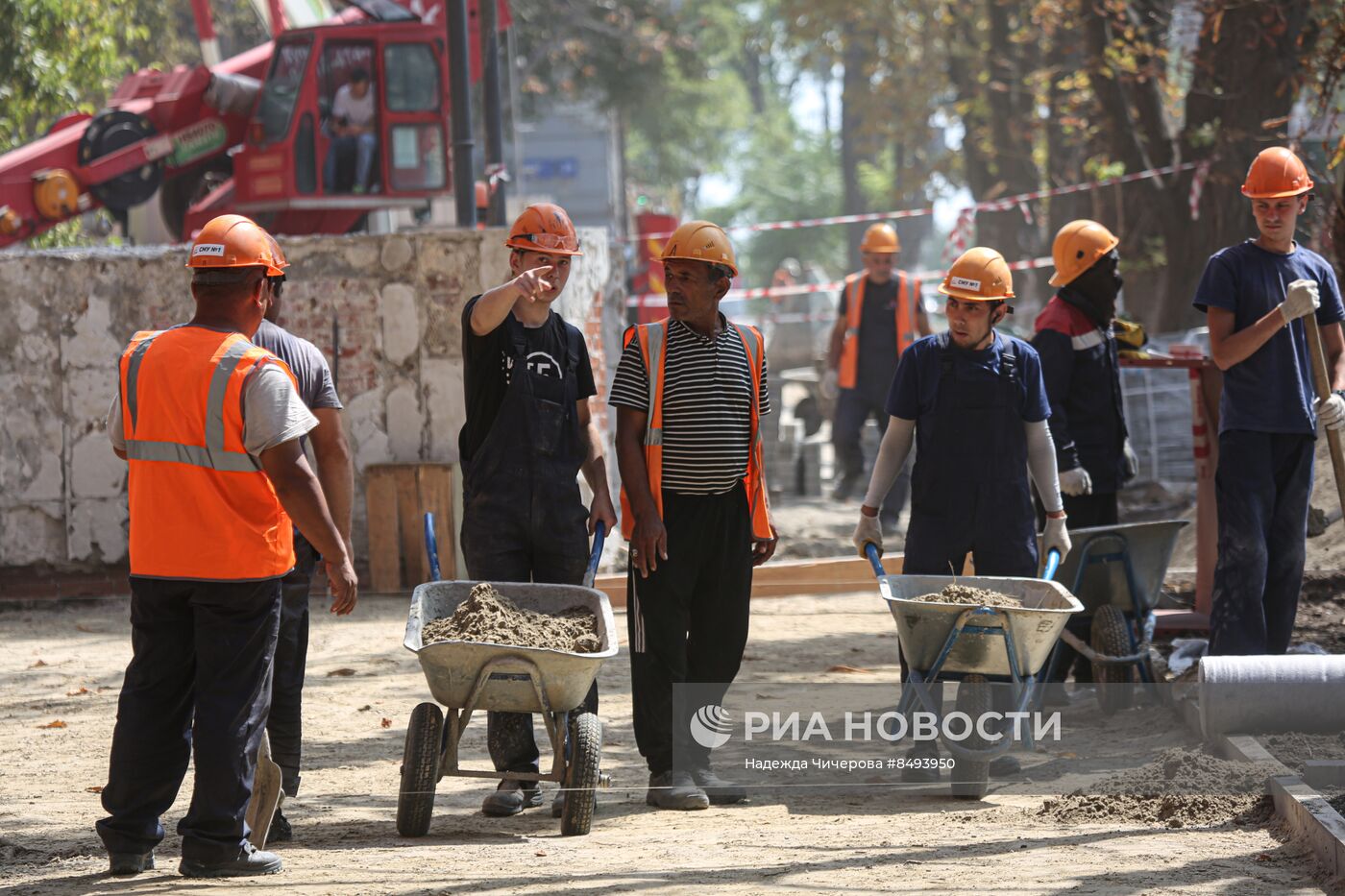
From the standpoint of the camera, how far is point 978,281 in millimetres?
6660

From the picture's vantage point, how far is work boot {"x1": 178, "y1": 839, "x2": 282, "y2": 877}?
5152 millimetres

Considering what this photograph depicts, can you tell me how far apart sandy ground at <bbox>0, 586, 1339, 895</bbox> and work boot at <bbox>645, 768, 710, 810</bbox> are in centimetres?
5

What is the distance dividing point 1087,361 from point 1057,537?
121cm

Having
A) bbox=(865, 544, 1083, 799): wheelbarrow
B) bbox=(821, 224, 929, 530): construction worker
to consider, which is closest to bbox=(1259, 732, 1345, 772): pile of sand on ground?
bbox=(865, 544, 1083, 799): wheelbarrow

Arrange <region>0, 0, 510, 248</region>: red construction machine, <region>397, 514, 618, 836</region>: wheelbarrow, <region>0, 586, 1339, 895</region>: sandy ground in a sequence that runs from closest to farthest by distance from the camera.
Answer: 1. <region>0, 586, 1339, 895</region>: sandy ground
2. <region>397, 514, 618, 836</region>: wheelbarrow
3. <region>0, 0, 510, 248</region>: red construction machine

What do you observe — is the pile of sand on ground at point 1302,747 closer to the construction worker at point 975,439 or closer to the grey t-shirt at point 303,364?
the construction worker at point 975,439

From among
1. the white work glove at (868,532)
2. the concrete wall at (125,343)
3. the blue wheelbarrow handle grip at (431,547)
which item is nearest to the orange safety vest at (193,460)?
the blue wheelbarrow handle grip at (431,547)

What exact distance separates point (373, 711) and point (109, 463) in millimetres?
4191

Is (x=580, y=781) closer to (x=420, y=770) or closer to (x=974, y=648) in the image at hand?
(x=420, y=770)

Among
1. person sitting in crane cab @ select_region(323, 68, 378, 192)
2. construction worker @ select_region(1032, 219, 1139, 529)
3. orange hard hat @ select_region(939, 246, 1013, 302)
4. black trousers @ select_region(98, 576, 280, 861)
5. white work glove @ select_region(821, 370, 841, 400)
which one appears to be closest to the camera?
black trousers @ select_region(98, 576, 280, 861)

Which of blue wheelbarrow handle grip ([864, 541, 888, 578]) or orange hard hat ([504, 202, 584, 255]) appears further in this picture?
blue wheelbarrow handle grip ([864, 541, 888, 578])

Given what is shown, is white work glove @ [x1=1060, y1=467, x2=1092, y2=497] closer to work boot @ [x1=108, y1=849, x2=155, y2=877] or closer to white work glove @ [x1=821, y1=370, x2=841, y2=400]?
work boot @ [x1=108, y1=849, x2=155, y2=877]

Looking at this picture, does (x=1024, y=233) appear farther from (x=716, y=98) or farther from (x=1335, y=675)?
(x=716, y=98)

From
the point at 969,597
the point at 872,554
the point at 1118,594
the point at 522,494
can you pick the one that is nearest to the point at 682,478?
the point at 522,494
